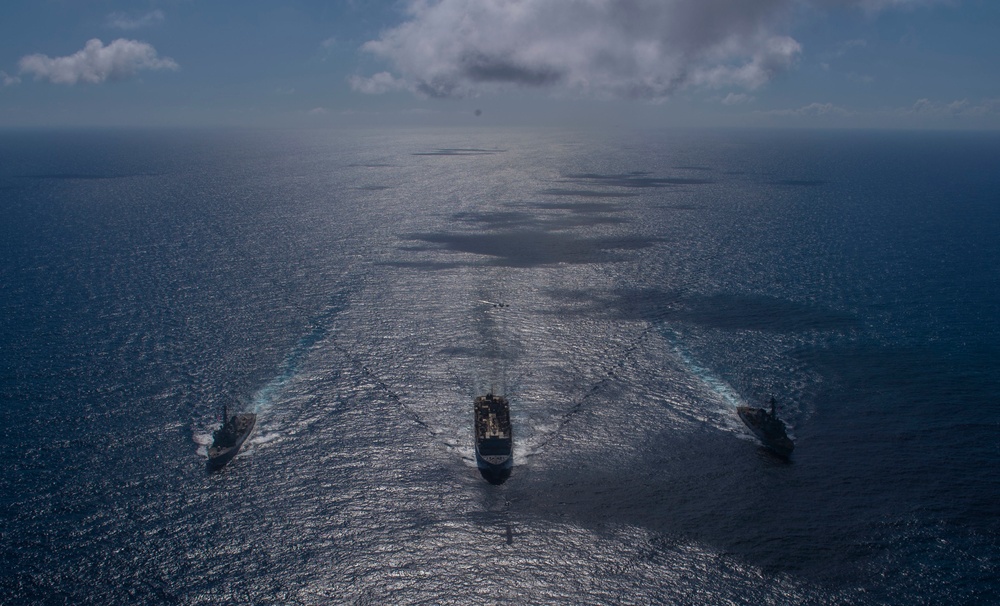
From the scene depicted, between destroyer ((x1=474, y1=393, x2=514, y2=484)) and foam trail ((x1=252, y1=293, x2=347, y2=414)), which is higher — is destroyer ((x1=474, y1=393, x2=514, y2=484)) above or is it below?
below

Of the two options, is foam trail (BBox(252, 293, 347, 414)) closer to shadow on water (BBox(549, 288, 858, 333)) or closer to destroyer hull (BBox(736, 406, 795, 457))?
shadow on water (BBox(549, 288, 858, 333))

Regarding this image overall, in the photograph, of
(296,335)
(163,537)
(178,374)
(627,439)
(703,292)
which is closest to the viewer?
(163,537)

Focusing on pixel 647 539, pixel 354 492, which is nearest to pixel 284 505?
pixel 354 492

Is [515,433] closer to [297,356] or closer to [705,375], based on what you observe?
[705,375]

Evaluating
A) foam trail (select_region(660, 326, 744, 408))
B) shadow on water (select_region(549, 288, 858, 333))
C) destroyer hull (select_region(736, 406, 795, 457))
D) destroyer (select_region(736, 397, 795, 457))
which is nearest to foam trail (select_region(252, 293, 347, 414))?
shadow on water (select_region(549, 288, 858, 333))

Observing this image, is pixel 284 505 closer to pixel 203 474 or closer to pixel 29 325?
pixel 203 474

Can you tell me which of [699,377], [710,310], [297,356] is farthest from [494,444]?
[710,310]
